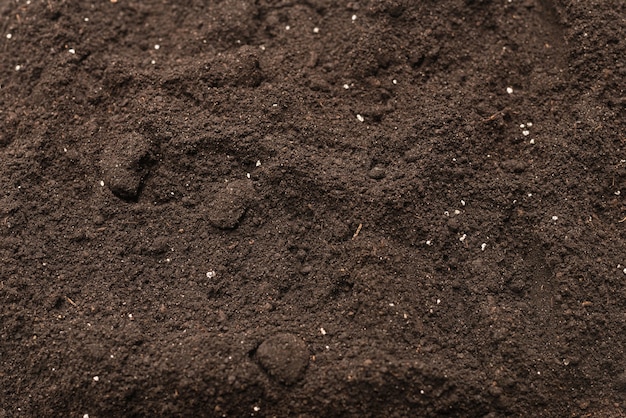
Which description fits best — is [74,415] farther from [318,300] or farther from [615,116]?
[615,116]

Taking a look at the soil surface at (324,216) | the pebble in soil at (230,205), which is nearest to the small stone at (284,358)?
the soil surface at (324,216)

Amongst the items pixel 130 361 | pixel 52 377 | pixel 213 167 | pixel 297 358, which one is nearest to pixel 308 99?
pixel 213 167

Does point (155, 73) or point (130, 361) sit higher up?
point (155, 73)

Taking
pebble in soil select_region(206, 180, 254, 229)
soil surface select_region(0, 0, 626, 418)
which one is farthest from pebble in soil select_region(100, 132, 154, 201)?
pebble in soil select_region(206, 180, 254, 229)

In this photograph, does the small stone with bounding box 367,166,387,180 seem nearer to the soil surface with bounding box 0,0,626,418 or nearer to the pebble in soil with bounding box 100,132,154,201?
the soil surface with bounding box 0,0,626,418

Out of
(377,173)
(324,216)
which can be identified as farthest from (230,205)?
(377,173)

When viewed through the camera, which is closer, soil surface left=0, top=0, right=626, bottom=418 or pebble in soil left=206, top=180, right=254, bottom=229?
soil surface left=0, top=0, right=626, bottom=418

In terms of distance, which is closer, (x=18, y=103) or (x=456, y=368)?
(x=456, y=368)

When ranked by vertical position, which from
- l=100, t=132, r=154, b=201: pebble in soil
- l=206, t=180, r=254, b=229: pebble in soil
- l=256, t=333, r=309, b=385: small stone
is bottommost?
l=256, t=333, r=309, b=385: small stone
